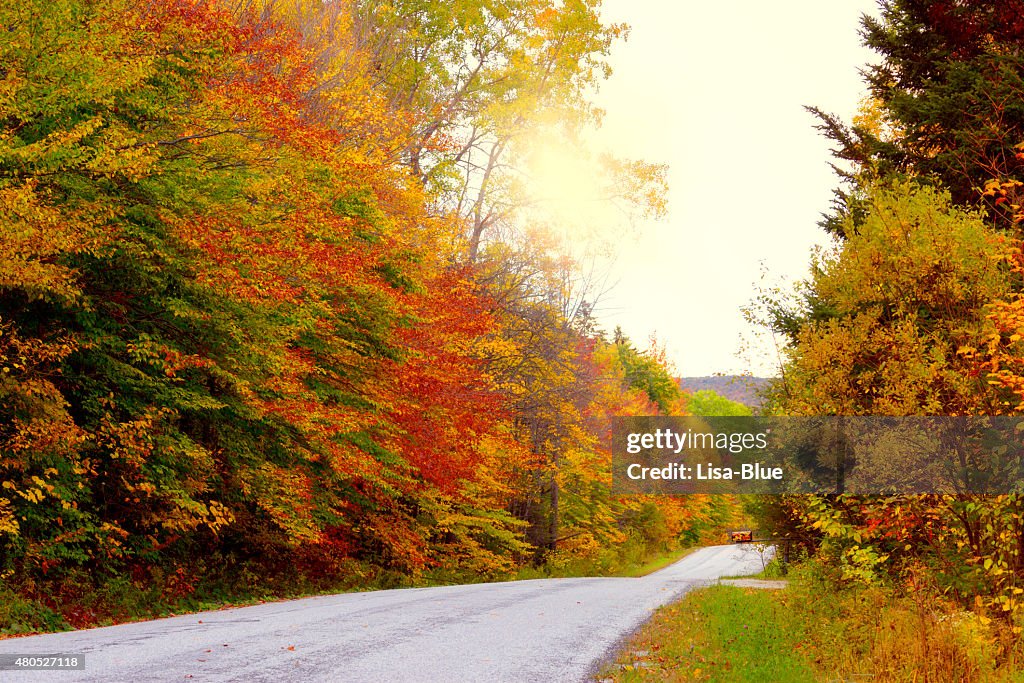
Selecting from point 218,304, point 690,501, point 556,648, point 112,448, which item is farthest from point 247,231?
point 690,501

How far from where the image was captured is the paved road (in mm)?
8227

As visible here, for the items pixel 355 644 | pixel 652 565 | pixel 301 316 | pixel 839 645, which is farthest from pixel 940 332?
pixel 652 565

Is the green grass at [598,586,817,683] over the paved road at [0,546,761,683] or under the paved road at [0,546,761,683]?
under

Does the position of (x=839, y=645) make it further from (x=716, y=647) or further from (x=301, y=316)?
(x=301, y=316)

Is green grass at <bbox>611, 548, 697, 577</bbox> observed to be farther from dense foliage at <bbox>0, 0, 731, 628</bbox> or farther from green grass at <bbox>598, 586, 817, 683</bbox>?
green grass at <bbox>598, 586, 817, 683</bbox>

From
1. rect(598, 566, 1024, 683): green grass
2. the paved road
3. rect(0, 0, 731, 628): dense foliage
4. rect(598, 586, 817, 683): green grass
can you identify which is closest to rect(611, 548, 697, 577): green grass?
rect(0, 0, 731, 628): dense foliage

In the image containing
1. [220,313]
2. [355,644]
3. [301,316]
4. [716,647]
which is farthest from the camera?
[301,316]

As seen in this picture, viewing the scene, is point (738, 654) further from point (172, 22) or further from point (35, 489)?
point (172, 22)

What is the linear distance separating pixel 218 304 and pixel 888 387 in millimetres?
11016

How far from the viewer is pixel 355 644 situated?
33.2 ft

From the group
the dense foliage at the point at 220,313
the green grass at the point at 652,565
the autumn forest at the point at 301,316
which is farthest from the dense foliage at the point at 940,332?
the green grass at the point at 652,565

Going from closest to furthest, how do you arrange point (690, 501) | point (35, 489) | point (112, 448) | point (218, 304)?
point (35, 489) → point (112, 448) → point (218, 304) → point (690, 501)

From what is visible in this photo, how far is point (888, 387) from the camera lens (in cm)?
1255

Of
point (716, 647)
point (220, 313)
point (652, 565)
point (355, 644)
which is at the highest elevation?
point (220, 313)
